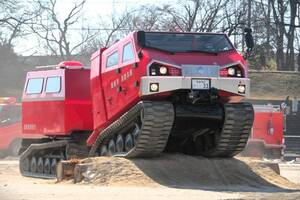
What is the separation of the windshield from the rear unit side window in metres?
6.45

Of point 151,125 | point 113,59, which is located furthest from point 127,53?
point 151,125

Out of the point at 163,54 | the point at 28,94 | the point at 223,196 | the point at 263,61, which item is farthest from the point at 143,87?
the point at 263,61

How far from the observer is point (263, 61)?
234 feet

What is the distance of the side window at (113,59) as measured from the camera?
17092mm

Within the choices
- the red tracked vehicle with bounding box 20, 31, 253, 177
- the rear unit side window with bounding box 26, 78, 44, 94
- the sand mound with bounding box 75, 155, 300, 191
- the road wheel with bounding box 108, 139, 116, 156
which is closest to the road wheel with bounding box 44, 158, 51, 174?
the rear unit side window with bounding box 26, 78, 44, 94

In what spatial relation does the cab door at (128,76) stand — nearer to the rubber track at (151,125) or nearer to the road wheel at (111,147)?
the rubber track at (151,125)

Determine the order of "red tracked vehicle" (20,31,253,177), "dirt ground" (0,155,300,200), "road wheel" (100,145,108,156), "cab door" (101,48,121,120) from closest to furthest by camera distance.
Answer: "dirt ground" (0,155,300,200)
"red tracked vehicle" (20,31,253,177)
"cab door" (101,48,121,120)
"road wheel" (100,145,108,156)

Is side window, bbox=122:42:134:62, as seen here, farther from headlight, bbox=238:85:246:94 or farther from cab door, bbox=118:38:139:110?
headlight, bbox=238:85:246:94

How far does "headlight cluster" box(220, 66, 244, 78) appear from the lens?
15750 mm

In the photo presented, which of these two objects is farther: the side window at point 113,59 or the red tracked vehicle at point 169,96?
the side window at point 113,59

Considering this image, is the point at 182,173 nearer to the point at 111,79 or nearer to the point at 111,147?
the point at 111,147

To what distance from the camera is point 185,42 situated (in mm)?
16344

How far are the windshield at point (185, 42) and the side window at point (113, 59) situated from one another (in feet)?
4.06

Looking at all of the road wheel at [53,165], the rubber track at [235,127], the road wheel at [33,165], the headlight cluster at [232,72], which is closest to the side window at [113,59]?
the headlight cluster at [232,72]
